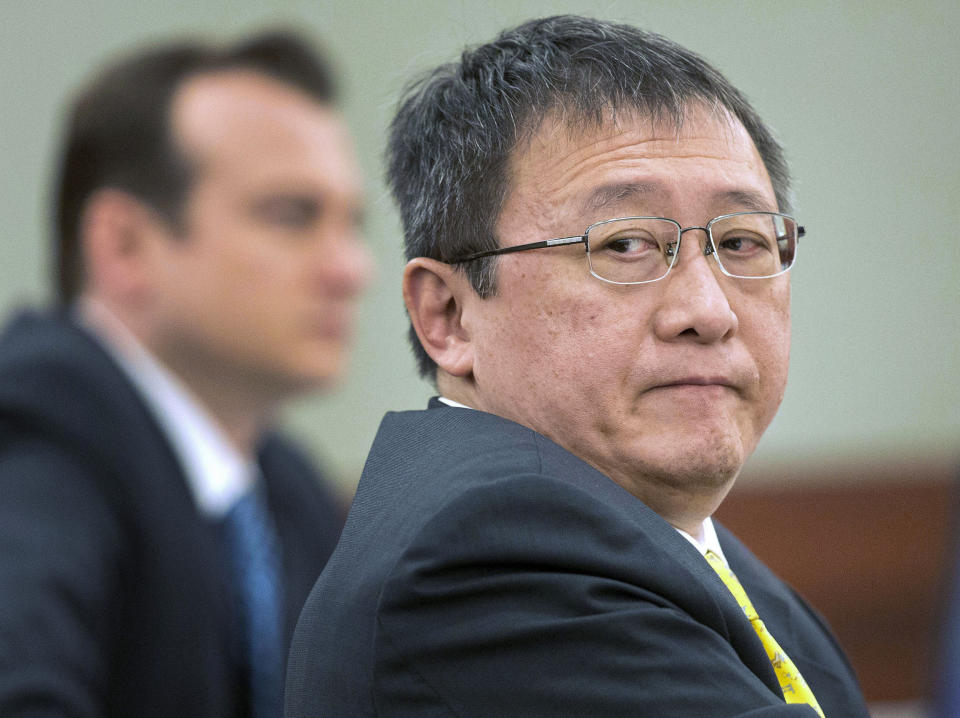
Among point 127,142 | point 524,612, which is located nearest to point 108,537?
point 127,142

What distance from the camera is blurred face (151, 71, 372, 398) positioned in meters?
2.46

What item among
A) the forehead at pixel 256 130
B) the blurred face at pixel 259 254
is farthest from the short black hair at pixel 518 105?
the forehead at pixel 256 130

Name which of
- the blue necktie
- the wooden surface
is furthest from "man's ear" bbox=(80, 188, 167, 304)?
the wooden surface

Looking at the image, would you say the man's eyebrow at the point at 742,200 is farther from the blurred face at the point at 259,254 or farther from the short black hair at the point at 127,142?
the short black hair at the point at 127,142

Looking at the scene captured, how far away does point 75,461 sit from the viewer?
2.10m

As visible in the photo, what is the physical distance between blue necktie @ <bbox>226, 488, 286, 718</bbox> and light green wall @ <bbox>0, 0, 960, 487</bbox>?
1.34 m

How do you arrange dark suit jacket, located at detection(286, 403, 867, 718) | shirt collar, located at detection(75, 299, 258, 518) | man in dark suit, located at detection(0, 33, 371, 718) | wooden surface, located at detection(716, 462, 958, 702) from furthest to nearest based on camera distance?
wooden surface, located at detection(716, 462, 958, 702)
shirt collar, located at detection(75, 299, 258, 518)
man in dark suit, located at detection(0, 33, 371, 718)
dark suit jacket, located at detection(286, 403, 867, 718)

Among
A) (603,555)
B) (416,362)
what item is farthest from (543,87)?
(603,555)

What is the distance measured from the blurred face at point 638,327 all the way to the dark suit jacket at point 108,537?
1198 millimetres

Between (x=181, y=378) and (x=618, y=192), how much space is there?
1734 mm

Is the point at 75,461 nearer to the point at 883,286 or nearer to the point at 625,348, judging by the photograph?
the point at 625,348

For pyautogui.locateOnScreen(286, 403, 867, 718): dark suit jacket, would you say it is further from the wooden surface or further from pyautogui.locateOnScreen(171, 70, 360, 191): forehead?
the wooden surface

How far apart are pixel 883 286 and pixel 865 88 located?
2.09 ft

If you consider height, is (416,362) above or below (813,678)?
above
